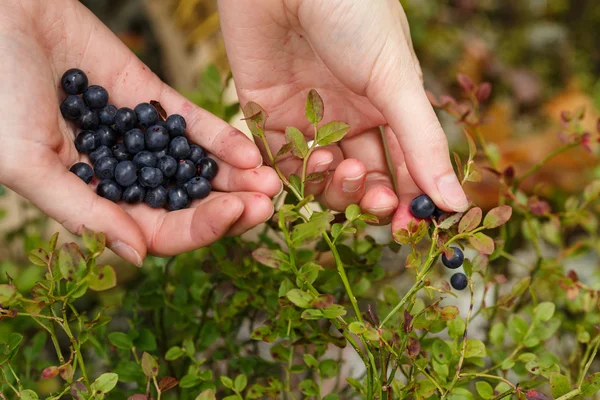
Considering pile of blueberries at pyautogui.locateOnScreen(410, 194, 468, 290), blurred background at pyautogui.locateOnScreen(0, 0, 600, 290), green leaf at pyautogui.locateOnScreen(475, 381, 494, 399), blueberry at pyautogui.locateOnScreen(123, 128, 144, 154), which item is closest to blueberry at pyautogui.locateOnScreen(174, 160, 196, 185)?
blueberry at pyautogui.locateOnScreen(123, 128, 144, 154)

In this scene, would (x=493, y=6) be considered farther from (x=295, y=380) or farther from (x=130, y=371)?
(x=130, y=371)

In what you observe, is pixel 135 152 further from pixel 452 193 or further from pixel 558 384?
pixel 558 384

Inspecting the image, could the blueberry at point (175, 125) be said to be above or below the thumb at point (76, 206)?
above

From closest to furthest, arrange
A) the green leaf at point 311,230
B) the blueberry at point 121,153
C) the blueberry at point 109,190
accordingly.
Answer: the green leaf at point 311,230 < the blueberry at point 109,190 < the blueberry at point 121,153

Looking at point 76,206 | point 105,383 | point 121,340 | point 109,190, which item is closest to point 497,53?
point 109,190

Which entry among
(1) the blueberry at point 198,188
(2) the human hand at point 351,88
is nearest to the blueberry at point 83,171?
(1) the blueberry at point 198,188

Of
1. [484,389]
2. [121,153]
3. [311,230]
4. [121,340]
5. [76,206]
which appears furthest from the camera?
[121,153]

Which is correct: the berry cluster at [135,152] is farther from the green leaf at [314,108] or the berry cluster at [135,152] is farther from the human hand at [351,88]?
the green leaf at [314,108]
